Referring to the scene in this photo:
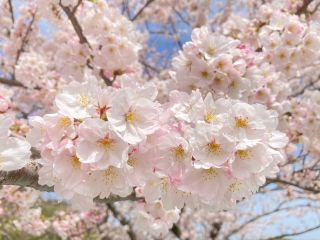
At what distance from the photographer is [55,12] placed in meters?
4.03

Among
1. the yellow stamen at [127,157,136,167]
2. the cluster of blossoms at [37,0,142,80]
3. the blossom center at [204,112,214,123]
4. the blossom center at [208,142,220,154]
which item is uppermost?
the blossom center at [204,112,214,123]

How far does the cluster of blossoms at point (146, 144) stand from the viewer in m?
1.40

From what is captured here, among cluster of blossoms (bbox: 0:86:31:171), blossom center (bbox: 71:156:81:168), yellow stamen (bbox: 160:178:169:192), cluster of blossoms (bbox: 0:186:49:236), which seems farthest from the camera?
cluster of blossoms (bbox: 0:186:49:236)

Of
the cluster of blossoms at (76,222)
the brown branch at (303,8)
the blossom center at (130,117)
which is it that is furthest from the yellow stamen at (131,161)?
the cluster of blossoms at (76,222)

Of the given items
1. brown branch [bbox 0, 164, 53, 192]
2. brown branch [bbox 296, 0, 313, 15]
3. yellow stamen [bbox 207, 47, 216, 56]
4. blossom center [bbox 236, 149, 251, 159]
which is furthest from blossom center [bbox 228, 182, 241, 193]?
brown branch [bbox 296, 0, 313, 15]

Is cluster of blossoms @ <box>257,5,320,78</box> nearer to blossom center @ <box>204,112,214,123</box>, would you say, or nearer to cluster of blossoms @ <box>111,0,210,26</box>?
blossom center @ <box>204,112,214,123</box>

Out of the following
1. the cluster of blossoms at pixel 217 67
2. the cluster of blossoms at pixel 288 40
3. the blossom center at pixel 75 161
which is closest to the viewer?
the blossom center at pixel 75 161

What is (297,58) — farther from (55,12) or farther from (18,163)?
(18,163)

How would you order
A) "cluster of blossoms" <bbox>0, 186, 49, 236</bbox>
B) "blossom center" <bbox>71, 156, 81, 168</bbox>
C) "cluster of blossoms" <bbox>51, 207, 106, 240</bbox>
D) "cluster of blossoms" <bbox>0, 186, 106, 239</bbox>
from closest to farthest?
"blossom center" <bbox>71, 156, 81, 168</bbox>
"cluster of blossoms" <bbox>0, 186, 49, 236</bbox>
"cluster of blossoms" <bbox>0, 186, 106, 239</bbox>
"cluster of blossoms" <bbox>51, 207, 106, 240</bbox>

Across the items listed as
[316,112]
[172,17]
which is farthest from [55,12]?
[172,17]

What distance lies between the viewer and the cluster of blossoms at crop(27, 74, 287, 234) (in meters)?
1.40

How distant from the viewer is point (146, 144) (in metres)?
1.46

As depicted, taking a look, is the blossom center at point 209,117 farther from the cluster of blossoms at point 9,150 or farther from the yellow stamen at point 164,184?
the cluster of blossoms at point 9,150

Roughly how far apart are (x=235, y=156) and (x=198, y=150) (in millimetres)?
127
